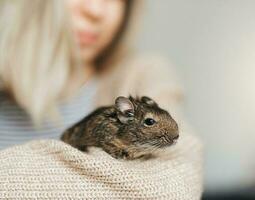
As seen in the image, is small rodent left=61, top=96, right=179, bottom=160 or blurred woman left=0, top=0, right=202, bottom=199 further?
blurred woman left=0, top=0, right=202, bottom=199

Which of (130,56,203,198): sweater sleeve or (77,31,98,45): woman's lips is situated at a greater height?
(77,31,98,45): woman's lips

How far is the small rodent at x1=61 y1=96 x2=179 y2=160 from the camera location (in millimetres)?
912

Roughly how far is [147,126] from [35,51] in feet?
2.00

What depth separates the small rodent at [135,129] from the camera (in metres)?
0.91

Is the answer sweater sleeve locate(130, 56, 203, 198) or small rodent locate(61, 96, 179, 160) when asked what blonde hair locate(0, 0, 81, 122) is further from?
small rodent locate(61, 96, 179, 160)

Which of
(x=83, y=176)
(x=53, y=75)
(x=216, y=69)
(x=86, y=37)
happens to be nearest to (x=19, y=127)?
(x=53, y=75)

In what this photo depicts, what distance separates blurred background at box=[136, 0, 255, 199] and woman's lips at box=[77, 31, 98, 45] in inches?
33.7

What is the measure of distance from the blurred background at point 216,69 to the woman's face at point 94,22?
0.75 metres

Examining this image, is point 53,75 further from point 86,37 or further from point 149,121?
point 149,121

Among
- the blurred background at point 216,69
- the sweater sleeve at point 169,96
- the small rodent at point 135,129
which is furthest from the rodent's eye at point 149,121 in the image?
the blurred background at point 216,69

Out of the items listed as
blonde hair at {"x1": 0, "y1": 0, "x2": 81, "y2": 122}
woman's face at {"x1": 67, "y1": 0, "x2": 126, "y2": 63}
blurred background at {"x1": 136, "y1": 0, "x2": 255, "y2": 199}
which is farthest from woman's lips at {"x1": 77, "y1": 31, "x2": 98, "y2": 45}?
blurred background at {"x1": 136, "y1": 0, "x2": 255, "y2": 199}

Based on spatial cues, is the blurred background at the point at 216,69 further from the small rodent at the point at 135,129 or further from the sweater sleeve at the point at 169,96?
the small rodent at the point at 135,129

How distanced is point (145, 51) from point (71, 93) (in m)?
0.98

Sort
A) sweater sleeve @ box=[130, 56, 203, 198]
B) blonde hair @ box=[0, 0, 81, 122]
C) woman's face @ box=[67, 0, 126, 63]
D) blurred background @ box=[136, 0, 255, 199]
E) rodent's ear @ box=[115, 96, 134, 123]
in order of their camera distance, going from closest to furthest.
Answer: rodent's ear @ box=[115, 96, 134, 123] < sweater sleeve @ box=[130, 56, 203, 198] < blonde hair @ box=[0, 0, 81, 122] < woman's face @ box=[67, 0, 126, 63] < blurred background @ box=[136, 0, 255, 199]
